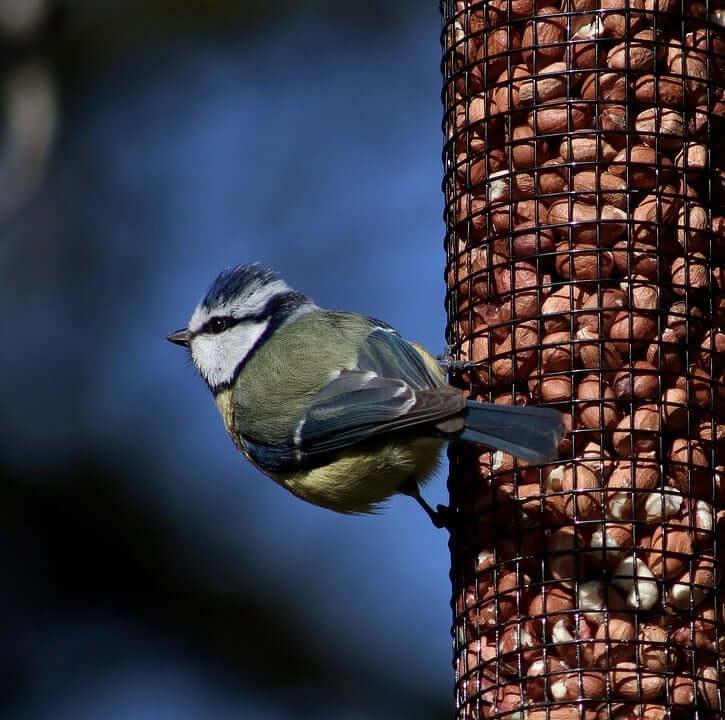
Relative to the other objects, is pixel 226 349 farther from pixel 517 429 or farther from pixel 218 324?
pixel 517 429

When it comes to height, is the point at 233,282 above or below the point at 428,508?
above

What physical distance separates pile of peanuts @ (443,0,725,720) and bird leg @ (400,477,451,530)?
0.08 meters

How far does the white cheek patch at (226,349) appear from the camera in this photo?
4.13m

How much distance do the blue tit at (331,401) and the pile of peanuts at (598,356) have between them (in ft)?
0.56

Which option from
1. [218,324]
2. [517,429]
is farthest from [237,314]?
[517,429]

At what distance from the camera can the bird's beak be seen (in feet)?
14.0

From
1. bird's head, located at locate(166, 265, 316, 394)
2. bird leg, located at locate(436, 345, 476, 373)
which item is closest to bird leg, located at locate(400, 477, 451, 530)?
bird leg, located at locate(436, 345, 476, 373)

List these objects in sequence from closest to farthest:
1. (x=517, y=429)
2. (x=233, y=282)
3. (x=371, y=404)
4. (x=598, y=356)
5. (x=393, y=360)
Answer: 1. (x=517, y=429)
2. (x=598, y=356)
3. (x=371, y=404)
4. (x=393, y=360)
5. (x=233, y=282)

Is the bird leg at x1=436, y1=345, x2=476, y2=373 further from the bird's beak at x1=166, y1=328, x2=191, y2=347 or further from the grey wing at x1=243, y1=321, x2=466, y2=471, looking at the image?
the bird's beak at x1=166, y1=328, x2=191, y2=347

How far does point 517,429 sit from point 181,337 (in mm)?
1492

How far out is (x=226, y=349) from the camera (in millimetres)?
4164

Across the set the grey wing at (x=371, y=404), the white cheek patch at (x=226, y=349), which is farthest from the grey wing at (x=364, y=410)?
the white cheek patch at (x=226, y=349)

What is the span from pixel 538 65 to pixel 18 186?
79.7 inches

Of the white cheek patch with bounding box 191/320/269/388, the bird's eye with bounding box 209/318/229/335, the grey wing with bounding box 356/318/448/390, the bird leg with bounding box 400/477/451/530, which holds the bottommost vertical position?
the bird leg with bounding box 400/477/451/530
